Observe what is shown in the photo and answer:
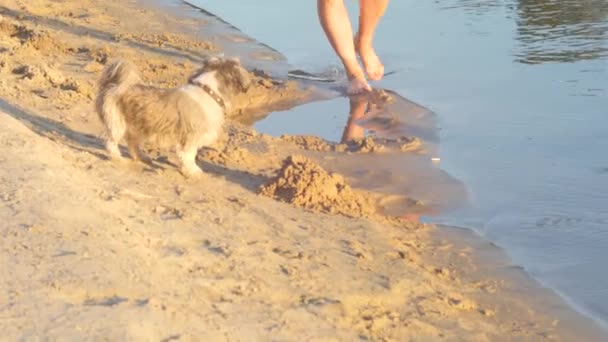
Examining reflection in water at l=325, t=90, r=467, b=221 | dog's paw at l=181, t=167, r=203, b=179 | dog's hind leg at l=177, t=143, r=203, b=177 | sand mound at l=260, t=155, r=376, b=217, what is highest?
dog's hind leg at l=177, t=143, r=203, b=177

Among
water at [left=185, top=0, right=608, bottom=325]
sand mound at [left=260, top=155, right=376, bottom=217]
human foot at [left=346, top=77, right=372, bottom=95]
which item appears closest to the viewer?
water at [left=185, top=0, right=608, bottom=325]

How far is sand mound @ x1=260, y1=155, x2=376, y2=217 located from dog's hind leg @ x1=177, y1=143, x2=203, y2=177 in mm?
457

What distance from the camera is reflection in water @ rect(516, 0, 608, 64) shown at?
27.6 feet

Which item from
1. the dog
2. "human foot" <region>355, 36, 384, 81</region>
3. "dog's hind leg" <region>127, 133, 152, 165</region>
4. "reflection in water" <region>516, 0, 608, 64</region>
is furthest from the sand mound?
"reflection in water" <region>516, 0, 608, 64</region>

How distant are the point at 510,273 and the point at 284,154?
225 cm

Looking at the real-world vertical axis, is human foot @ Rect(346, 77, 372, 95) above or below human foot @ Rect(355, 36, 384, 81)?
below

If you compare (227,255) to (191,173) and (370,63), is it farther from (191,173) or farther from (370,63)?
(370,63)

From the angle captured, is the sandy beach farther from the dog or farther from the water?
the water

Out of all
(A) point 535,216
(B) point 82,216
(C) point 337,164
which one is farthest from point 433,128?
(B) point 82,216

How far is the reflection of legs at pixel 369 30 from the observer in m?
7.75

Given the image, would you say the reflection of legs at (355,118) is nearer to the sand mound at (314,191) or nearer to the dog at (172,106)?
the sand mound at (314,191)

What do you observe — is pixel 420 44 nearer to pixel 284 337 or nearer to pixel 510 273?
pixel 510 273

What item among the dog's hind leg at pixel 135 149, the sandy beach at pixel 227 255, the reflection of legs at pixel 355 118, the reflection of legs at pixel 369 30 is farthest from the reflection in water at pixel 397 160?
the dog's hind leg at pixel 135 149

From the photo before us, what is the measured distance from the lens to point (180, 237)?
419 centimetres
